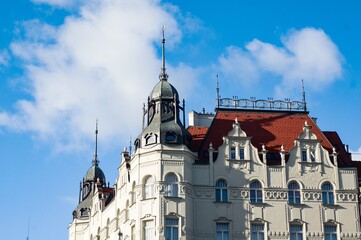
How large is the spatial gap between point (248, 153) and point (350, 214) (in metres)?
11.4

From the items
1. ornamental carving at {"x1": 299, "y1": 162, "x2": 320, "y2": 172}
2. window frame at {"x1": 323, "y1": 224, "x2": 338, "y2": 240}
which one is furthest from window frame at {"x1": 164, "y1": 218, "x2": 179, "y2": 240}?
window frame at {"x1": 323, "y1": 224, "x2": 338, "y2": 240}

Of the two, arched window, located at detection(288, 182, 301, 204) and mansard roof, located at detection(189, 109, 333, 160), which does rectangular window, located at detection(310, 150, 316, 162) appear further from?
arched window, located at detection(288, 182, 301, 204)

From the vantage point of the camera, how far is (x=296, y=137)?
286 feet

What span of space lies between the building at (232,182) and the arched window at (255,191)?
96 mm

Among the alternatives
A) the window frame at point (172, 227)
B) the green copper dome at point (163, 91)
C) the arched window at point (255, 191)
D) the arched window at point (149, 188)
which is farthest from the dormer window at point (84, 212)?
the arched window at point (255, 191)

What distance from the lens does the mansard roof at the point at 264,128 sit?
85.7m

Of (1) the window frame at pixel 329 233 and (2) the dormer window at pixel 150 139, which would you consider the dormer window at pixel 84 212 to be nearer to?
(2) the dormer window at pixel 150 139

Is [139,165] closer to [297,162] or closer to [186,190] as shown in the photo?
[186,190]

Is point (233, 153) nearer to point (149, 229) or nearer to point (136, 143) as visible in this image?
point (136, 143)

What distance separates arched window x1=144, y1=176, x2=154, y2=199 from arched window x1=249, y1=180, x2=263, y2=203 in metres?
9.57

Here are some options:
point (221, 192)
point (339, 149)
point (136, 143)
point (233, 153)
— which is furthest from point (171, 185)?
point (339, 149)

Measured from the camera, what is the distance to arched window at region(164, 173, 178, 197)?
80312 mm

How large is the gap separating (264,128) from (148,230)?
16870 millimetres

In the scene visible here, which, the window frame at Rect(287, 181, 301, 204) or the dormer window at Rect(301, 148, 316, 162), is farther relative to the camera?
the dormer window at Rect(301, 148, 316, 162)
